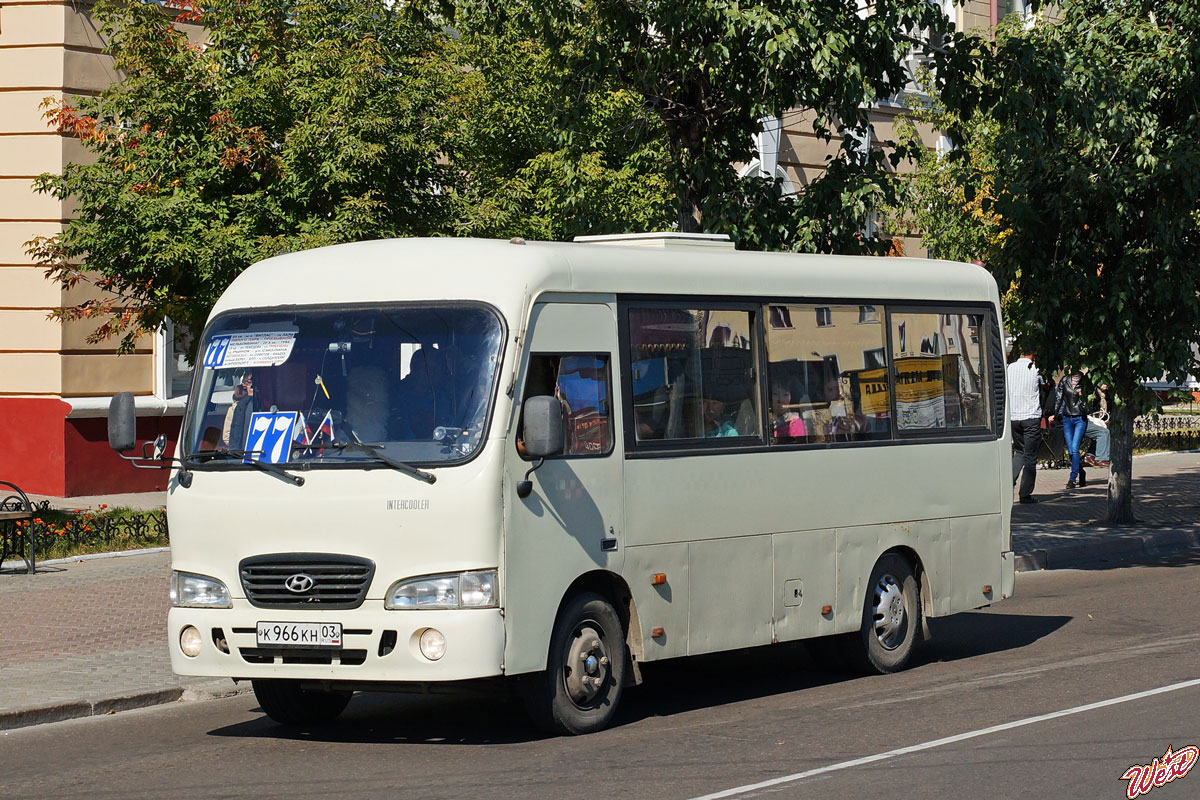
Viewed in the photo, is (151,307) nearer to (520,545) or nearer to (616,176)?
(616,176)

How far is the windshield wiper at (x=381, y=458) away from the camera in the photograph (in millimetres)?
8273

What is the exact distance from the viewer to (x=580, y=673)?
28.9 ft

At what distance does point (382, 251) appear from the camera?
909cm

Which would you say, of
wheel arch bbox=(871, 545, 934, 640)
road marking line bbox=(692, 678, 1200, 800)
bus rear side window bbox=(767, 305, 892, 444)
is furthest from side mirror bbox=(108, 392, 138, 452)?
wheel arch bbox=(871, 545, 934, 640)

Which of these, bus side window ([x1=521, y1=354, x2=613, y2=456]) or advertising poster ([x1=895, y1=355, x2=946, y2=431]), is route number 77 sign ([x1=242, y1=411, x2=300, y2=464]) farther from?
advertising poster ([x1=895, y1=355, x2=946, y2=431])

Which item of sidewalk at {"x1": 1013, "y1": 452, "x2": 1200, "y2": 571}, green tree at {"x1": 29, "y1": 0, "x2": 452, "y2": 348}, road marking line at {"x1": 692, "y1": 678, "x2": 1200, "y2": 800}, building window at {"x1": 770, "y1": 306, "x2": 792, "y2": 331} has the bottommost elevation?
road marking line at {"x1": 692, "y1": 678, "x2": 1200, "y2": 800}

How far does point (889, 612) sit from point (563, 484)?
10.6 ft

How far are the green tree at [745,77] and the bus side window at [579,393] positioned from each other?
5.78 metres

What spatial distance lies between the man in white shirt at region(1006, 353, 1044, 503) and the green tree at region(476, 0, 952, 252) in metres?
6.68

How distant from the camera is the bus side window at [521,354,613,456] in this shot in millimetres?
8719

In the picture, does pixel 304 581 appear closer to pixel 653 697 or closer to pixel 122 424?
pixel 122 424

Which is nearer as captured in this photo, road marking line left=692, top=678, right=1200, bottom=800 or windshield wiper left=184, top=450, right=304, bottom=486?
road marking line left=692, top=678, right=1200, bottom=800

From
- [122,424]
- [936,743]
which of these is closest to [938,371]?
[936,743]

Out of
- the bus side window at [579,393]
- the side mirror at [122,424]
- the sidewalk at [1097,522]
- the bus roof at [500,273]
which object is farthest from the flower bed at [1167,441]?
the side mirror at [122,424]
